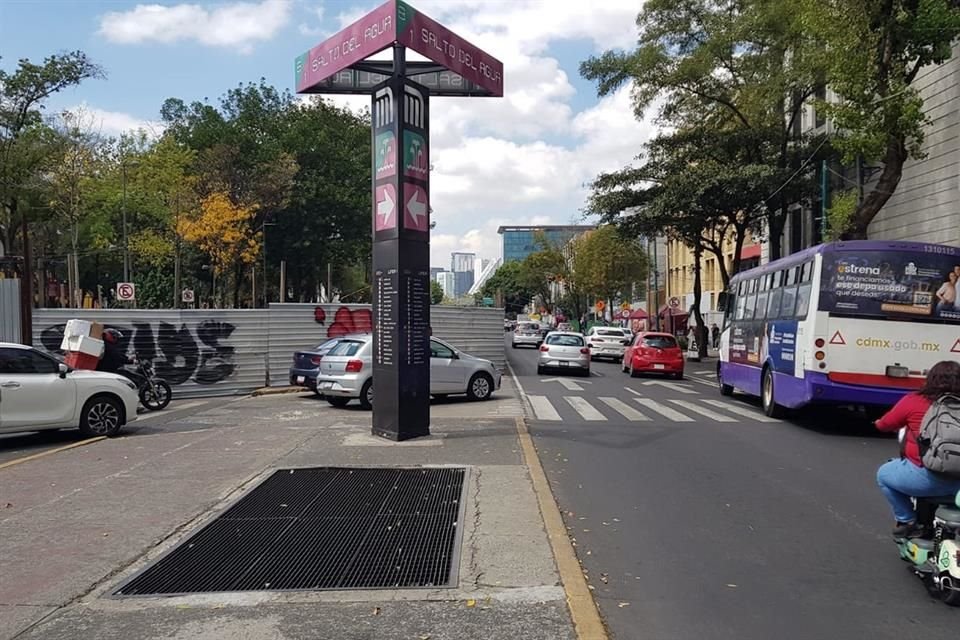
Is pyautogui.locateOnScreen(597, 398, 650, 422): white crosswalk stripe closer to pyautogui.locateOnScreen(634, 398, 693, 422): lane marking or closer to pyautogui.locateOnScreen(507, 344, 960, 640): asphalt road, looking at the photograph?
pyautogui.locateOnScreen(634, 398, 693, 422): lane marking

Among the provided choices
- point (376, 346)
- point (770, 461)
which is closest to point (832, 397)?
point (770, 461)

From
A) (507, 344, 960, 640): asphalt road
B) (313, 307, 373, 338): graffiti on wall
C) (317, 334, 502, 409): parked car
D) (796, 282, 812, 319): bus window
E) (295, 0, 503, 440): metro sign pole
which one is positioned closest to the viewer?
(507, 344, 960, 640): asphalt road

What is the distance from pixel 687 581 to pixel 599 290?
57.6 m

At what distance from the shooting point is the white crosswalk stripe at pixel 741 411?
1454 cm

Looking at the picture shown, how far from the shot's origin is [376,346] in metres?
11.1

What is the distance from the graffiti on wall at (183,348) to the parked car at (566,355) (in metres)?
10.4

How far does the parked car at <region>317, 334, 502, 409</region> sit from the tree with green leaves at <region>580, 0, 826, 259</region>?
639 inches

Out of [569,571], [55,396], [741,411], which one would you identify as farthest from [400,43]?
[741,411]

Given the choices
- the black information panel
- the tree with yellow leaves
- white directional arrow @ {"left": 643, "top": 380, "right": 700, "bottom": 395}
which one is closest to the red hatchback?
white directional arrow @ {"left": 643, "top": 380, "right": 700, "bottom": 395}

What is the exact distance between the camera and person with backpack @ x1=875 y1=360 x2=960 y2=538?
193 inches

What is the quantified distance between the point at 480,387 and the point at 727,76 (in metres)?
19.3

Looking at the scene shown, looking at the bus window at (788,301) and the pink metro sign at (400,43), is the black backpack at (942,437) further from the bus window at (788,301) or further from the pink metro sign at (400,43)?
the bus window at (788,301)

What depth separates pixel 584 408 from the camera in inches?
613

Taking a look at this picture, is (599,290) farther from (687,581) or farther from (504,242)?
(504,242)
